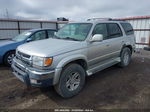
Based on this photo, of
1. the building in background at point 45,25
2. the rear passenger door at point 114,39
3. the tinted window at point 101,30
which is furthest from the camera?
the building in background at point 45,25

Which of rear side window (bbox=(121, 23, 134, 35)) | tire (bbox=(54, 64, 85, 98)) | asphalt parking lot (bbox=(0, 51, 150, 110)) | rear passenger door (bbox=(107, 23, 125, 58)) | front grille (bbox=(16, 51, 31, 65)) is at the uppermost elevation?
rear side window (bbox=(121, 23, 134, 35))

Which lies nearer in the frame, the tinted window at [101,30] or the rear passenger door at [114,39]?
the tinted window at [101,30]

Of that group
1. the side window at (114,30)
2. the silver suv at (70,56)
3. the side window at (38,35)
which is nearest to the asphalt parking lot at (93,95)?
the silver suv at (70,56)

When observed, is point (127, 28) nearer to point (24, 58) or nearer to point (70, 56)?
point (70, 56)

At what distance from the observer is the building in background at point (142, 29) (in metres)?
9.20

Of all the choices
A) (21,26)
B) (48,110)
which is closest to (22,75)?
(48,110)

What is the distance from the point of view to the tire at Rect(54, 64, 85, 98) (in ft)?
9.11

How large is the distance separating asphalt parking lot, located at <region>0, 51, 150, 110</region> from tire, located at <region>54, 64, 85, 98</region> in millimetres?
168

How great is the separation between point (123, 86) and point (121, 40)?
70.0 inches

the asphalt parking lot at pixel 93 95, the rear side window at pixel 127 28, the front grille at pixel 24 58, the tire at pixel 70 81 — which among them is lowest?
the asphalt parking lot at pixel 93 95

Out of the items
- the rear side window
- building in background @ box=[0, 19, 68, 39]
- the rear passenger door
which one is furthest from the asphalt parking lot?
building in background @ box=[0, 19, 68, 39]

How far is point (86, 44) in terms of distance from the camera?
3186 mm

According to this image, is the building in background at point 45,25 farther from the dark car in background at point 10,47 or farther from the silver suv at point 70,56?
the dark car in background at point 10,47

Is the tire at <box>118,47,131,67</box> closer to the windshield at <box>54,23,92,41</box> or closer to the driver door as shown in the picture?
the driver door
